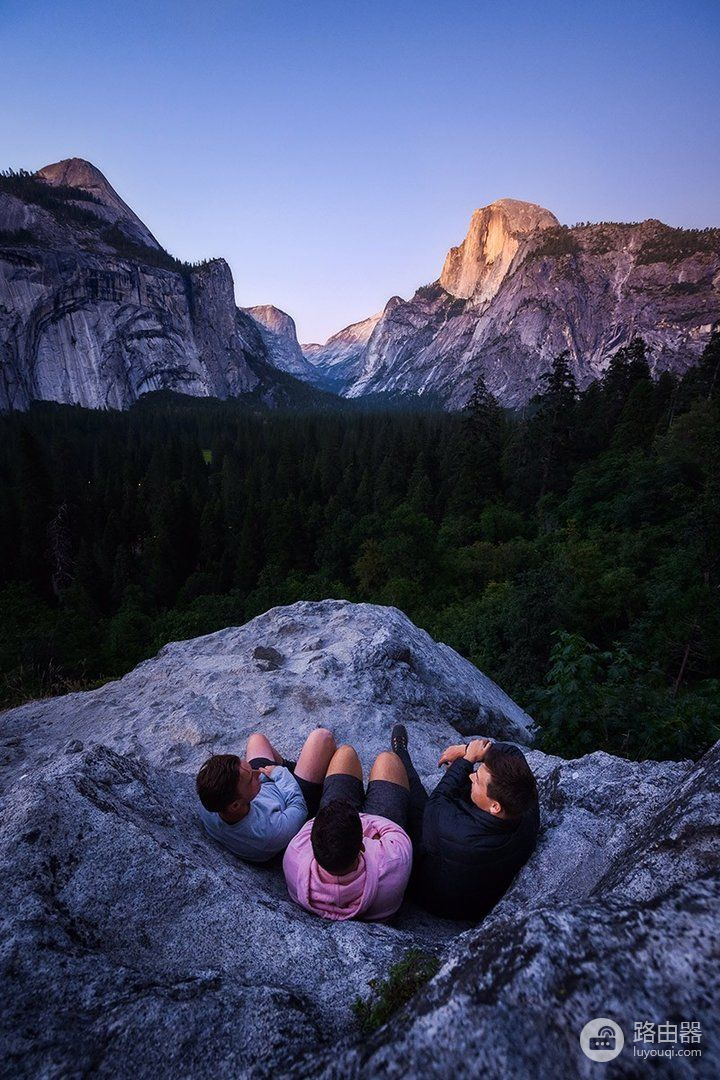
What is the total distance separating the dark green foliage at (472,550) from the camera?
11.0 meters

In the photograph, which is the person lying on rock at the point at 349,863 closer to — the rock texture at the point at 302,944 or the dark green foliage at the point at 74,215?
the rock texture at the point at 302,944

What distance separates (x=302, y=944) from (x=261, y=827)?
0.98m

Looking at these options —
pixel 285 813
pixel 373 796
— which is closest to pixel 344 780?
pixel 373 796

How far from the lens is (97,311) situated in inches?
5187

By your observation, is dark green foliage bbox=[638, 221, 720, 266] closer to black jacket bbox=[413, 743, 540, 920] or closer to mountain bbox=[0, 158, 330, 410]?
mountain bbox=[0, 158, 330, 410]

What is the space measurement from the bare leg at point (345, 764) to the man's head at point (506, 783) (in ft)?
4.17

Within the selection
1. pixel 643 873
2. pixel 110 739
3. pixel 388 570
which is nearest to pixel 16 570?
pixel 388 570

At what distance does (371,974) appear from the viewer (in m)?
1.99

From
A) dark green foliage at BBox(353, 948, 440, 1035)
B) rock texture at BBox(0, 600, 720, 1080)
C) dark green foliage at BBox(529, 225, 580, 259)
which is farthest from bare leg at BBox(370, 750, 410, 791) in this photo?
dark green foliage at BBox(529, 225, 580, 259)

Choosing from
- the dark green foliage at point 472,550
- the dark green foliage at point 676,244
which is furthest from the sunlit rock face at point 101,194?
the dark green foliage at point 676,244

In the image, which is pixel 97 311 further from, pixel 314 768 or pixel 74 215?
pixel 314 768

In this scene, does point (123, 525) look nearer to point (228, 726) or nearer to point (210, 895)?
point (228, 726)

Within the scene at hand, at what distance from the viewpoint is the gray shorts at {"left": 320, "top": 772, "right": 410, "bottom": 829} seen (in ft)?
11.1

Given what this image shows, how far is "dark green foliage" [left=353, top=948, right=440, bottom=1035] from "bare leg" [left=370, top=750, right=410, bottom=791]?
187 centimetres
